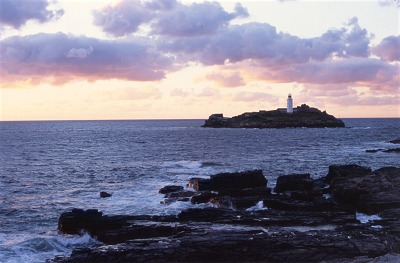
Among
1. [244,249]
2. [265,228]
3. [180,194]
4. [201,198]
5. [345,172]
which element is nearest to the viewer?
[244,249]

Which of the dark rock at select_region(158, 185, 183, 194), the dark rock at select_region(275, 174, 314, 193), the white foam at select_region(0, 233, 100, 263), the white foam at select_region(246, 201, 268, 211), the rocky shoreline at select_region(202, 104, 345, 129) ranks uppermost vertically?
the rocky shoreline at select_region(202, 104, 345, 129)

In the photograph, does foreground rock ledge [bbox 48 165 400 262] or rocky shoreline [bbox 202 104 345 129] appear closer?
foreground rock ledge [bbox 48 165 400 262]

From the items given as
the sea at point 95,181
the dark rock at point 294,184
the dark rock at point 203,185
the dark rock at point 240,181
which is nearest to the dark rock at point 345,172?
the dark rock at point 294,184

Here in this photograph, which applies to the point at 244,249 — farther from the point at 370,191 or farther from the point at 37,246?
the point at 370,191

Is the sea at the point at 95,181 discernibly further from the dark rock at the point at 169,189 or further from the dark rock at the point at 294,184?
the dark rock at the point at 294,184

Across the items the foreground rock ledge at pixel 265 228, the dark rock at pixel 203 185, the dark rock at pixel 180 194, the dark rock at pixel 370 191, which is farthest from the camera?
the dark rock at pixel 203 185

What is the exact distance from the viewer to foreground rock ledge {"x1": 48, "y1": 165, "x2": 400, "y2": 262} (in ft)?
63.1

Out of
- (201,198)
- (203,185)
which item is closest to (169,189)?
A: (203,185)

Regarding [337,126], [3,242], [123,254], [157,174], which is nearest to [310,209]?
[123,254]

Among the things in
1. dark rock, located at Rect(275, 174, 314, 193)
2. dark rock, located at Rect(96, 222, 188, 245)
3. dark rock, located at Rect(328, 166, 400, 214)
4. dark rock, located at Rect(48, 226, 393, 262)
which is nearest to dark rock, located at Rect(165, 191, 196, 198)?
dark rock, located at Rect(275, 174, 314, 193)

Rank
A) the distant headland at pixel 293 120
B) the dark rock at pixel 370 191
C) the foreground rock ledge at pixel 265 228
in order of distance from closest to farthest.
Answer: the foreground rock ledge at pixel 265 228 → the dark rock at pixel 370 191 → the distant headland at pixel 293 120

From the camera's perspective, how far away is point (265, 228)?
23.7 m

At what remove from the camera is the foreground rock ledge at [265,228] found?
63.1ft

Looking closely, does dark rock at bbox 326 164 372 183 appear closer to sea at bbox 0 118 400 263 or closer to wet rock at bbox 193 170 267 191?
sea at bbox 0 118 400 263
